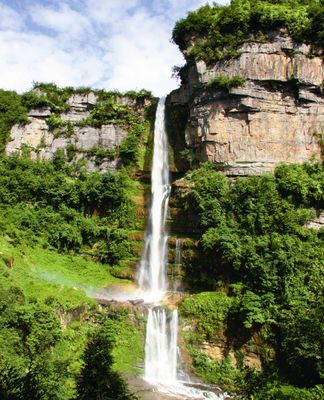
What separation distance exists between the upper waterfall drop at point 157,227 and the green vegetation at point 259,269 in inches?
76.8

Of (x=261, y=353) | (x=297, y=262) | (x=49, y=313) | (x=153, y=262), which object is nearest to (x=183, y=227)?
(x=153, y=262)

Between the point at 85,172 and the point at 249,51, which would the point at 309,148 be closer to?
the point at 249,51

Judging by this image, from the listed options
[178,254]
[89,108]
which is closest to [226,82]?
[178,254]

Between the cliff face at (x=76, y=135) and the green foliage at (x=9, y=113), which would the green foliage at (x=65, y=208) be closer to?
the cliff face at (x=76, y=135)

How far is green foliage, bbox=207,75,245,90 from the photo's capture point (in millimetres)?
22688

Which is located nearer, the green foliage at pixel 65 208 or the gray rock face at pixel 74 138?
the green foliage at pixel 65 208

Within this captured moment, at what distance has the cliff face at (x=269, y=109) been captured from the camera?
→ 2270 cm

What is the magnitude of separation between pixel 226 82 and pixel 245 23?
11.9ft

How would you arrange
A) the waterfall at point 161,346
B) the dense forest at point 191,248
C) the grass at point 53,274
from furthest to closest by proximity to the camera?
the grass at point 53,274
the waterfall at point 161,346
the dense forest at point 191,248

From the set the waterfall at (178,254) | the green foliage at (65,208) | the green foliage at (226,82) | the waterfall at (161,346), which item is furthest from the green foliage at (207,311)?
the green foliage at (226,82)

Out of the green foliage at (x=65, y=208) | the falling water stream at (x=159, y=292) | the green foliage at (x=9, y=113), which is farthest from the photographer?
the green foliage at (x=9, y=113)

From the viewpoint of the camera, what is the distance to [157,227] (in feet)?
81.0

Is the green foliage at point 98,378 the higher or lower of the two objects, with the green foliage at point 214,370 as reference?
higher

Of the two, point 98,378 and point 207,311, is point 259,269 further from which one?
point 98,378
